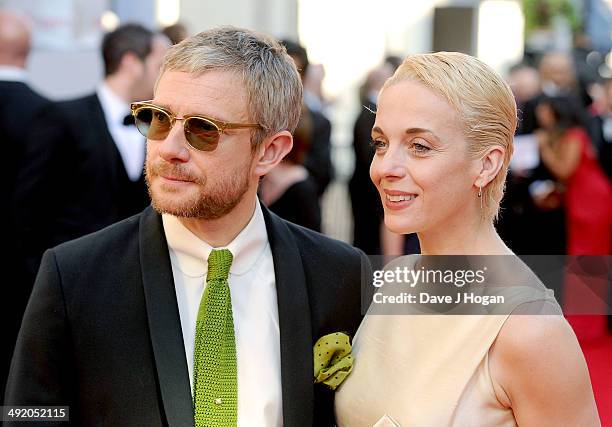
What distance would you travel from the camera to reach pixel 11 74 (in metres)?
5.96

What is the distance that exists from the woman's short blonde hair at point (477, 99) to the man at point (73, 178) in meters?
2.81

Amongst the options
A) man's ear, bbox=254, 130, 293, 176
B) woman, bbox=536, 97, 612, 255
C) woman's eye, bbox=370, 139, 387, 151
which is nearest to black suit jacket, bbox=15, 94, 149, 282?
man's ear, bbox=254, 130, 293, 176

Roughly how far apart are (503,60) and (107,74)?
12.5 m

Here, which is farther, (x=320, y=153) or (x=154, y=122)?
(x=320, y=153)

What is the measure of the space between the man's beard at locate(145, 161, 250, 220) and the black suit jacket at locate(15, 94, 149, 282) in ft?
8.16

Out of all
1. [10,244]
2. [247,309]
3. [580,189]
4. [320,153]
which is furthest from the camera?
[320,153]

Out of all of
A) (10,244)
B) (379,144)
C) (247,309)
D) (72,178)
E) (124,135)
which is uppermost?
(379,144)

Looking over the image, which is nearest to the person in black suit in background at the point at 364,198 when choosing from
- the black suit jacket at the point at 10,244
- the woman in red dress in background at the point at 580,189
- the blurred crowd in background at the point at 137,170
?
the blurred crowd in background at the point at 137,170

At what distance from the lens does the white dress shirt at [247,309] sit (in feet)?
8.68

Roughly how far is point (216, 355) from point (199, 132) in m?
0.59

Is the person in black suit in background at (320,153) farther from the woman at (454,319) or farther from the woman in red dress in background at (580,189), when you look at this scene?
the woman at (454,319)

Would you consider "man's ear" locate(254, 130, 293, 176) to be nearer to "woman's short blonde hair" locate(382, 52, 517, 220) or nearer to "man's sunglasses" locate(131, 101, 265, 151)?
"man's sunglasses" locate(131, 101, 265, 151)

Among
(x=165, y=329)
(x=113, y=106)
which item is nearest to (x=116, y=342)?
(x=165, y=329)

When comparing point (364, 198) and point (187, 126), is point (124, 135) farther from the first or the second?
point (364, 198)
